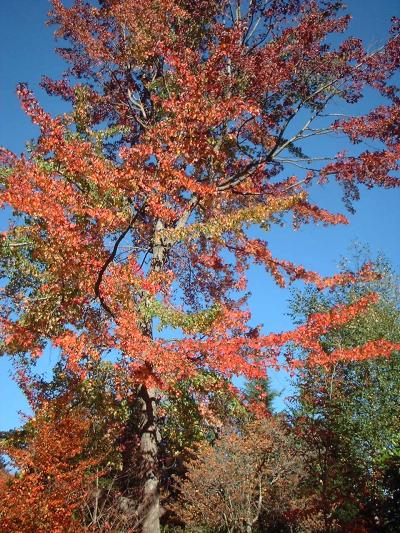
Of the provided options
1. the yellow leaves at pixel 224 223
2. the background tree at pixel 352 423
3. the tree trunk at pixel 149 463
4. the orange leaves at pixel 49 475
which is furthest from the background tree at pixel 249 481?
the yellow leaves at pixel 224 223

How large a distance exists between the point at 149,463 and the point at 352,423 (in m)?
7.93

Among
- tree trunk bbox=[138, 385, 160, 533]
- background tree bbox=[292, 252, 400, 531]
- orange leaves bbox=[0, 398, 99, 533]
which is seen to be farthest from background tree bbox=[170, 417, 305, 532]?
tree trunk bbox=[138, 385, 160, 533]

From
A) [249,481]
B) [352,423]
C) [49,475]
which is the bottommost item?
[49,475]

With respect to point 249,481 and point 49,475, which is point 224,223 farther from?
Answer: point 249,481

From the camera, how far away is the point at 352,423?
1288 centimetres

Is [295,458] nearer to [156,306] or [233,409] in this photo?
[233,409]

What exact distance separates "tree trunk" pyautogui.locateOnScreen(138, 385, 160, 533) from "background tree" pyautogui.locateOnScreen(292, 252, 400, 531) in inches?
194

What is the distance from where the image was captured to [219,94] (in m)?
10.2

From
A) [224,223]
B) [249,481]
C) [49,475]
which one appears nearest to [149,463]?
[49,475]

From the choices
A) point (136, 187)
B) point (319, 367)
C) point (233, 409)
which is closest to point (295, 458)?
point (319, 367)

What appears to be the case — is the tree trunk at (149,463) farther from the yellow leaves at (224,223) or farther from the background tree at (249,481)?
the background tree at (249,481)

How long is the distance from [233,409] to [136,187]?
5.05 meters

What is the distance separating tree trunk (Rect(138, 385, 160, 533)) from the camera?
25.0 feet

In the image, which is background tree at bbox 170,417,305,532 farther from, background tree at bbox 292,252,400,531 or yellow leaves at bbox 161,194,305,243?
yellow leaves at bbox 161,194,305,243
